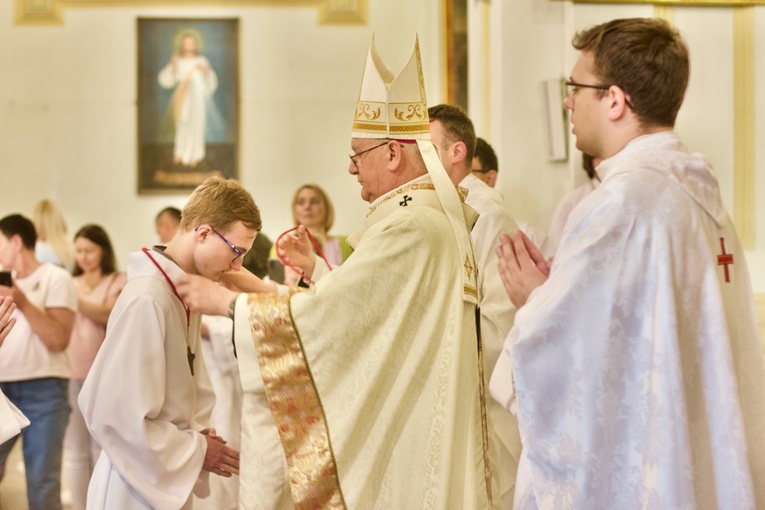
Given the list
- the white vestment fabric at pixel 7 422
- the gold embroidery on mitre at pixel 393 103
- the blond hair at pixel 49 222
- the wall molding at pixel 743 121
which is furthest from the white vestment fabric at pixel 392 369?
the blond hair at pixel 49 222

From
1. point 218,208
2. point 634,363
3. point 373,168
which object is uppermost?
point 373,168

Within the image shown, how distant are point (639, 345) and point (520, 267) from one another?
1.31 ft

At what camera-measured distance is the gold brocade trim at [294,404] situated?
286 centimetres

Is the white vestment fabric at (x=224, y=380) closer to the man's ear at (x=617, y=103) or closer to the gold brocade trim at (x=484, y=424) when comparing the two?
the gold brocade trim at (x=484, y=424)

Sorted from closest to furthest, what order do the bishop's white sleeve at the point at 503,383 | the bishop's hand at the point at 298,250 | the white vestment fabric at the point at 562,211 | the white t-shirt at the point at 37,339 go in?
1. the bishop's white sleeve at the point at 503,383
2. the bishop's hand at the point at 298,250
3. the white t-shirt at the point at 37,339
4. the white vestment fabric at the point at 562,211

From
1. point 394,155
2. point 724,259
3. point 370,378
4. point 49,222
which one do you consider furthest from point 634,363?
point 49,222

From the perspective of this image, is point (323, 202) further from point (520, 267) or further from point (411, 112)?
point (520, 267)

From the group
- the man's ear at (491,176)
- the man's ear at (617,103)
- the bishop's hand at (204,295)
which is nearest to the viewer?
the man's ear at (617,103)

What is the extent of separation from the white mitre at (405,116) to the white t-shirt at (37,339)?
263 cm

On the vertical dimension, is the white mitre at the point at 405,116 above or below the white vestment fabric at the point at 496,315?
above

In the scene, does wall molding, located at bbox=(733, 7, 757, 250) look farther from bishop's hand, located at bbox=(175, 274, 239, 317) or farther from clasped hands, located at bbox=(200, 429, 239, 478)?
bishop's hand, located at bbox=(175, 274, 239, 317)

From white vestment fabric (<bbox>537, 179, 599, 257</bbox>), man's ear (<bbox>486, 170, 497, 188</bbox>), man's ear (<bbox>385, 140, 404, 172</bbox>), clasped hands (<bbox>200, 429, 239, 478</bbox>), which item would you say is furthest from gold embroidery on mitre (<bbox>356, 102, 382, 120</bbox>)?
white vestment fabric (<bbox>537, 179, 599, 257</bbox>)

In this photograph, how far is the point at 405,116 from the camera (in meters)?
3.18

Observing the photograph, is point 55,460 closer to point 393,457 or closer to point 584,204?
point 393,457
